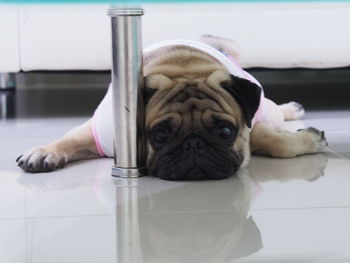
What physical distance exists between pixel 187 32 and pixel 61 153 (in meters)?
0.94

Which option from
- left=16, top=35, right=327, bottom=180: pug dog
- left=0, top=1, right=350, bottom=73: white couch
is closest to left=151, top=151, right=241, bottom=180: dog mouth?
left=16, top=35, right=327, bottom=180: pug dog

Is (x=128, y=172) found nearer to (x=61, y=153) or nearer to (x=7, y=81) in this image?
(x=61, y=153)

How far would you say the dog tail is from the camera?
2.37 meters

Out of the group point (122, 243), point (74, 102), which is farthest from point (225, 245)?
point (74, 102)

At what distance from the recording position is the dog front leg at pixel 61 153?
69.4 inches

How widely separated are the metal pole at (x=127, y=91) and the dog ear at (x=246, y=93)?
0.70 ft

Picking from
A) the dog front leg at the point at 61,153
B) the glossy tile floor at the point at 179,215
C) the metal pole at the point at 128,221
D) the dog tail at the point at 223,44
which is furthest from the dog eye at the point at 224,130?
the dog tail at the point at 223,44

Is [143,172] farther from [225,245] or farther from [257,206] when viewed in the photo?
[225,245]

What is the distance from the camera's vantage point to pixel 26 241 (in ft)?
4.07

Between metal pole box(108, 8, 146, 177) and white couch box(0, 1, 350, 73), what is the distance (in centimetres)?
91

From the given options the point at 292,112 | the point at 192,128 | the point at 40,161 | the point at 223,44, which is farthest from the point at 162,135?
the point at 292,112

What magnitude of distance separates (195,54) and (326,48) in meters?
0.92

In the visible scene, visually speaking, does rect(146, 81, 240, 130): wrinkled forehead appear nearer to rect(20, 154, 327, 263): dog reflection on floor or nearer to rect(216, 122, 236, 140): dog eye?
rect(216, 122, 236, 140): dog eye

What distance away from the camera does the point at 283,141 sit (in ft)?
6.19
